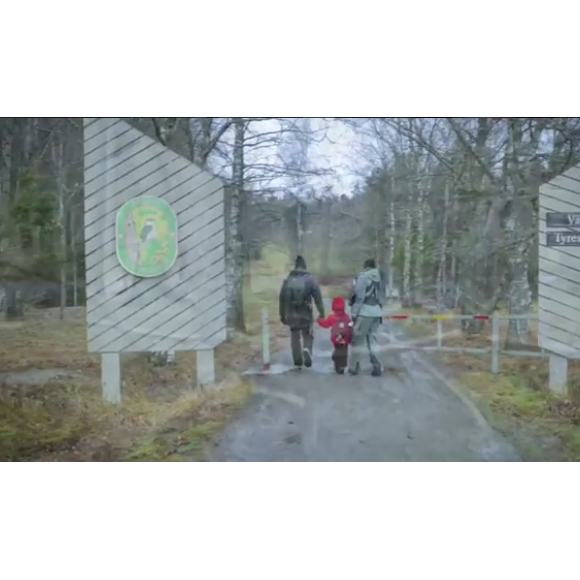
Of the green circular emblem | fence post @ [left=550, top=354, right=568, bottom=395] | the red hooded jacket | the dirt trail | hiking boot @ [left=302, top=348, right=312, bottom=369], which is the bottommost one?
the dirt trail

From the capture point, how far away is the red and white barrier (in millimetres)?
2447

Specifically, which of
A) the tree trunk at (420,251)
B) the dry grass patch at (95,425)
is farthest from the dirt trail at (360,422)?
the tree trunk at (420,251)

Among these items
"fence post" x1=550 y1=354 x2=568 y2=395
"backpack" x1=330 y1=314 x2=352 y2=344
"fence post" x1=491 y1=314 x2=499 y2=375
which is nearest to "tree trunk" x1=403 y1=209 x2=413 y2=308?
"backpack" x1=330 y1=314 x2=352 y2=344

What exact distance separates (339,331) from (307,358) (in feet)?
0.61

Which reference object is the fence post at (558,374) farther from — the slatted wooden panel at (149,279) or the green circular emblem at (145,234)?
the green circular emblem at (145,234)

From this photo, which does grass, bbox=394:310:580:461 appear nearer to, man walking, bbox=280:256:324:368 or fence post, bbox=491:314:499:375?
fence post, bbox=491:314:499:375

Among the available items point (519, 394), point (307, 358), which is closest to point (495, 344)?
point (519, 394)

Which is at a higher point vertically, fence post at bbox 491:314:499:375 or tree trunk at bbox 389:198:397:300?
tree trunk at bbox 389:198:397:300

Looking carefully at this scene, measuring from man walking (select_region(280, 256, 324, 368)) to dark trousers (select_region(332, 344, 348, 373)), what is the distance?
0.11 m

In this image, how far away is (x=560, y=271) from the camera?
2.41m

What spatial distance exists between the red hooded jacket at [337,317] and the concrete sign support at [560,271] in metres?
0.84

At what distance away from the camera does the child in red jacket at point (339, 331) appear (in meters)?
2.46
